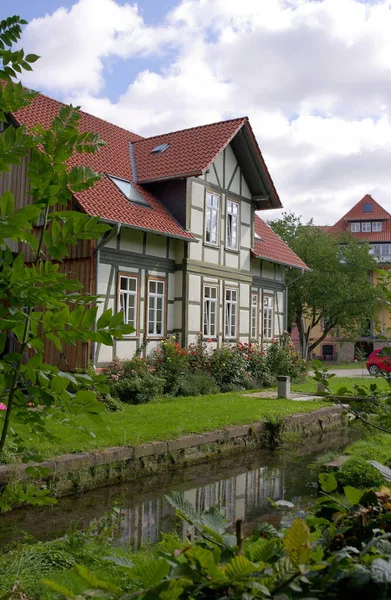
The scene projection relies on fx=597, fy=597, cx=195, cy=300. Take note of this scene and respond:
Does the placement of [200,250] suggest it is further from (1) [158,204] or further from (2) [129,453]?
(2) [129,453]

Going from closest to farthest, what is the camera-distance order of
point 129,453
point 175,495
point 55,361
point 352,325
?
point 175,495 → point 129,453 → point 55,361 → point 352,325

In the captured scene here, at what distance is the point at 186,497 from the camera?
7.27 metres

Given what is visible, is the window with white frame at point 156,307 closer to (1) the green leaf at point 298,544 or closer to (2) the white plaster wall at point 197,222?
(2) the white plaster wall at point 197,222

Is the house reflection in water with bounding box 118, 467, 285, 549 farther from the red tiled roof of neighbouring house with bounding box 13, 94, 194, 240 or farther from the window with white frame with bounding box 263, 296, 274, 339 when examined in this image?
the window with white frame with bounding box 263, 296, 274, 339

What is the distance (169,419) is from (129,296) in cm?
510

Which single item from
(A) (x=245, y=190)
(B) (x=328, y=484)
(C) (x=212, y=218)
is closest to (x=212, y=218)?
(C) (x=212, y=218)

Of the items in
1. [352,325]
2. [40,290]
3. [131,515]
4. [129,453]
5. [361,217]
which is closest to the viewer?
[40,290]

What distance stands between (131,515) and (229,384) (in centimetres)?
976

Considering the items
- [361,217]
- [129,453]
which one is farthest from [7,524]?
[361,217]

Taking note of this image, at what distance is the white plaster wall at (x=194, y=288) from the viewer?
54.0ft

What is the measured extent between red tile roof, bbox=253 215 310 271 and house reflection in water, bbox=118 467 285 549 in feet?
38.3

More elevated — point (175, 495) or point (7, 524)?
point (175, 495)

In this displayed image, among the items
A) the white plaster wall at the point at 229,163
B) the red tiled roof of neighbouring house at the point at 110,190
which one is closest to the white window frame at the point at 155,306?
the red tiled roof of neighbouring house at the point at 110,190

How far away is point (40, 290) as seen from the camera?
1922 millimetres
